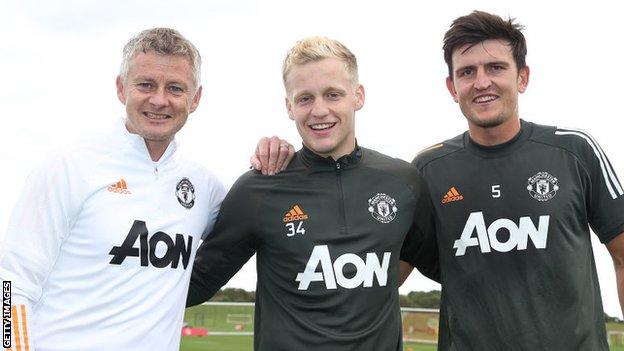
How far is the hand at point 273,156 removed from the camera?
4488 millimetres

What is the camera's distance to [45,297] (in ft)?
12.5

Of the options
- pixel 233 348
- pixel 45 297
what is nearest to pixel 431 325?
pixel 233 348

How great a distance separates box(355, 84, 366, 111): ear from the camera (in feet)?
15.0

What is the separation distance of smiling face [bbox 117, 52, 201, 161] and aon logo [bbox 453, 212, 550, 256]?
6.45 ft

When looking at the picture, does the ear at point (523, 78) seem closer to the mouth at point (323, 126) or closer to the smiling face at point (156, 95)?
the mouth at point (323, 126)

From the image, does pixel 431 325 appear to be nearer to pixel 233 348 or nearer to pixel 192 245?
pixel 233 348

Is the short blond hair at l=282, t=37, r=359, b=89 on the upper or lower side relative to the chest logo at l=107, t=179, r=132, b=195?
upper

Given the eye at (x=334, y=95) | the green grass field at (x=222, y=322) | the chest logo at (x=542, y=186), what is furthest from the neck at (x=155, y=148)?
the green grass field at (x=222, y=322)

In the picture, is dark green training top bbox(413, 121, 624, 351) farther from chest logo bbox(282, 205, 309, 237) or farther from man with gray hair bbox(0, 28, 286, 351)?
man with gray hair bbox(0, 28, 286, 351)

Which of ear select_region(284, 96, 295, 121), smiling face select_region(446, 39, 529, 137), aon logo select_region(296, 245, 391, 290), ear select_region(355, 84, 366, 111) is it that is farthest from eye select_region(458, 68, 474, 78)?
aon logo select_region(296, 245, 391, 290)

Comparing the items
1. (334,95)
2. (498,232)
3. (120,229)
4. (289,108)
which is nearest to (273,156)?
(289,108)

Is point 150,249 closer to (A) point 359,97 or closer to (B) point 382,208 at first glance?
(B) point 382,208

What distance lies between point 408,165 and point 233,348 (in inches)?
756

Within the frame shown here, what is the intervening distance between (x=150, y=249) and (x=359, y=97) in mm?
1646
